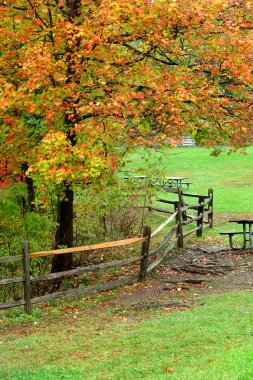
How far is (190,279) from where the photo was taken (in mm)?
13516

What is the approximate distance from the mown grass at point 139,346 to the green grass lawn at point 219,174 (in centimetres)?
1521

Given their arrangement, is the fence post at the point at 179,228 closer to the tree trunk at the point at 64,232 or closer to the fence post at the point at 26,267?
the tree trunk at the point at 64,232

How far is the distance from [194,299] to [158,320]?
6.39 ft

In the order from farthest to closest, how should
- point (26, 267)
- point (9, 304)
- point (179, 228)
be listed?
point (179, 228)
point (26, 267)
point (9, 304)

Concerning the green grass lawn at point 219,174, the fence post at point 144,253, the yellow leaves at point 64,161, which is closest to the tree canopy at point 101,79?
the yellow leaves at point 64,161

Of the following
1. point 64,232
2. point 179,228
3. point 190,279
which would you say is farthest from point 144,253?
point 179,228

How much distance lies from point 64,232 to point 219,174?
33738 millimetres

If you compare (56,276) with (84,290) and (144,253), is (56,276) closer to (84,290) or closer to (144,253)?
(84,290)

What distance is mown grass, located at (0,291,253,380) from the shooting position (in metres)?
7.13

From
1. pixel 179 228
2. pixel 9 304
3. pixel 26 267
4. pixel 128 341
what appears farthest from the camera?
pixel 179 228

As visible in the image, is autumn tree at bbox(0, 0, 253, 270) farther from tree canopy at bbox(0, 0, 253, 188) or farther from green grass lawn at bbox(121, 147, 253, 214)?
green grass lawn at bbox(121, 147, 253, 214)

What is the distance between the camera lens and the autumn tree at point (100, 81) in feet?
37.7

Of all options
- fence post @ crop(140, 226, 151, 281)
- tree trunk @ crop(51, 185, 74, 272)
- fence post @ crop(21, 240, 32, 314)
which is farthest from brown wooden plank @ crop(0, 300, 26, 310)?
tree trunk @ crop(51, 185, 74, 272)

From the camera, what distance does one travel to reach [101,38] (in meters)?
11.9
